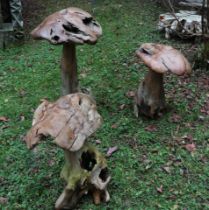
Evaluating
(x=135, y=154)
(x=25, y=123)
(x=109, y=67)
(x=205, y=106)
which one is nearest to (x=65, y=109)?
(x=135, y=154)

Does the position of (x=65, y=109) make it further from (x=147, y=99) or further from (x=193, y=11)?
(x=193, y=11)

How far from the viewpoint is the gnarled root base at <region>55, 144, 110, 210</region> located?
347 cm

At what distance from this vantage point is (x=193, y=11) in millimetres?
8195

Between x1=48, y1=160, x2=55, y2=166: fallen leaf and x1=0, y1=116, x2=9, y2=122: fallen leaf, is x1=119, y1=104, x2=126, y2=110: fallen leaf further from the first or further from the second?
x1=0, y1=116, x2=9, y2=122: fallen leaf

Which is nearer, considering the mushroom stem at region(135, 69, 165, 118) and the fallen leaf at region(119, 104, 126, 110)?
the mushroom stem at region(135, 69, 165, 118)

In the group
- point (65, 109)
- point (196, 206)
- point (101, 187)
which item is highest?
point (65, 109)

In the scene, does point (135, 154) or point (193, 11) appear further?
point (193, 11)

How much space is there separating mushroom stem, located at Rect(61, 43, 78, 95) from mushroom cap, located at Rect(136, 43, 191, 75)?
814mm

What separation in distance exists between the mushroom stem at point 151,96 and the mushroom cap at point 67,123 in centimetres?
149

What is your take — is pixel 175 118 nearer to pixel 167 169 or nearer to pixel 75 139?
pixel 167 169

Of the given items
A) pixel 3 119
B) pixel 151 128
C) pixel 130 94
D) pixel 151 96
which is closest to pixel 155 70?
pixel 151 96

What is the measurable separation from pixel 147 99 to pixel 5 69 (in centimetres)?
262

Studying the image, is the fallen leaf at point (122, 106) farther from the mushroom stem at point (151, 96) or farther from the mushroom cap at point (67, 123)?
the mushroom cap at point (67, 123)

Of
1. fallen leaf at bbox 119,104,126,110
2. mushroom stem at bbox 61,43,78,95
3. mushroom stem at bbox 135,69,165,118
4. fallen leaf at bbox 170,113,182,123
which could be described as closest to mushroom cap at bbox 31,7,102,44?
mushroom stem at bbox 61,43,78,95
